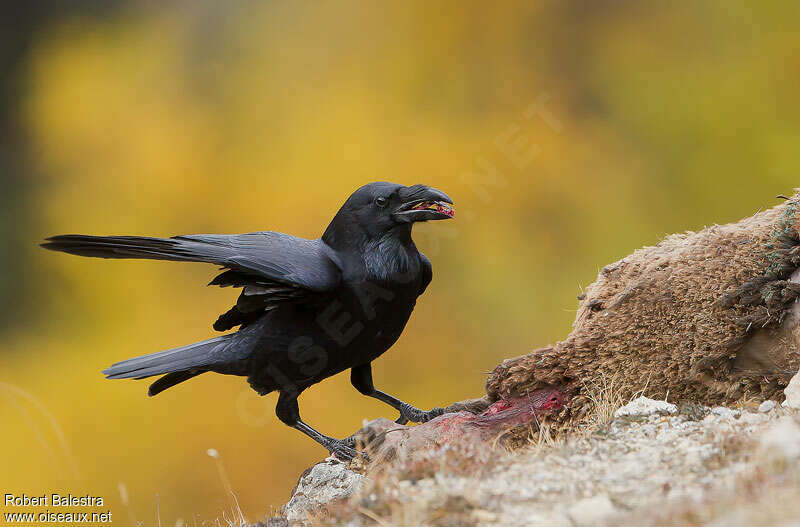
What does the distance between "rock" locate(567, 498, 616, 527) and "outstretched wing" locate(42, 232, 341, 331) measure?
1.99 meters

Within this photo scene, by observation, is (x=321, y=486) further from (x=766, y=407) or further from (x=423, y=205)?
(x=766, y=407)

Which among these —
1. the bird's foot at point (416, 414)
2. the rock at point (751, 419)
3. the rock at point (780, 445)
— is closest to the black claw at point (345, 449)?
the bird's foot at point (416, 414)

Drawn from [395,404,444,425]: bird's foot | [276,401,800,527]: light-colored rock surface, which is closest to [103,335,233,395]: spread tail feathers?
[395,404,444,425]: bird's foot

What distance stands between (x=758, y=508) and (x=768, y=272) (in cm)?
195

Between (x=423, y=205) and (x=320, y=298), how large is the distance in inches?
28.2

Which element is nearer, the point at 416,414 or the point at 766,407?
the point at 766,407

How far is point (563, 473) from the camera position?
273cm

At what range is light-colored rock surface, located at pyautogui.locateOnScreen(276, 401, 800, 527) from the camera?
2.27 metres

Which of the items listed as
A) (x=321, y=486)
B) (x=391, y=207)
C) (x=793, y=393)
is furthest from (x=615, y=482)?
(x=391, y=207)

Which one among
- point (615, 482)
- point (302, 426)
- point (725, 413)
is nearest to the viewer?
point (615, 482)

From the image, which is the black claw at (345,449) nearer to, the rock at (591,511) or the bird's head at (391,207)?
A: the bird's head at (391,207)

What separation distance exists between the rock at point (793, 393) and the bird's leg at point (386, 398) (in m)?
1.85

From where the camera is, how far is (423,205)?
4.26 meters

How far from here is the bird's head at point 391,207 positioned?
4.23 m
